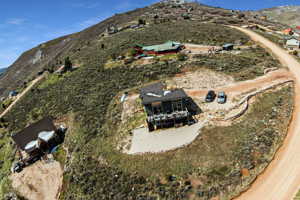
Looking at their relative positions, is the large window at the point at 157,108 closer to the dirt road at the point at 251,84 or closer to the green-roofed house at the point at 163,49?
the dirt road at the point at 251,84

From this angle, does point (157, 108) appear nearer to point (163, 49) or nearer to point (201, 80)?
point (201, 80)

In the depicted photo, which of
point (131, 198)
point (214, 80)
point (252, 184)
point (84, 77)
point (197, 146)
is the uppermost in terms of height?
point (84, 77)

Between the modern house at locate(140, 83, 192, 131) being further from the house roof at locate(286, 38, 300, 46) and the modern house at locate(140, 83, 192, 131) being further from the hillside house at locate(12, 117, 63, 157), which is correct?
the house roof at locate(286, 38, 300, 46)

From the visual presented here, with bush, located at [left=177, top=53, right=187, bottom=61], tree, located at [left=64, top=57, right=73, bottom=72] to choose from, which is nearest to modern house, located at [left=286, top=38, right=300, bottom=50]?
bush, located at [left=177, top=53, right=187, bottom=61]

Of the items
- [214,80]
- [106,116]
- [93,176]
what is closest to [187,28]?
[214,80]

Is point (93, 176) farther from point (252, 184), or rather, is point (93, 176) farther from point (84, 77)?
point (84, 77)

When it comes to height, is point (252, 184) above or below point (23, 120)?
below
